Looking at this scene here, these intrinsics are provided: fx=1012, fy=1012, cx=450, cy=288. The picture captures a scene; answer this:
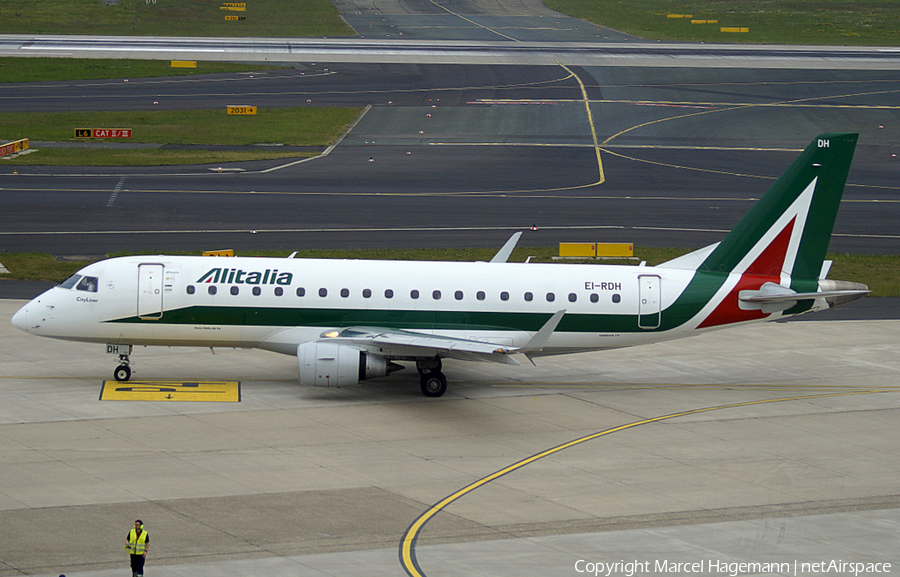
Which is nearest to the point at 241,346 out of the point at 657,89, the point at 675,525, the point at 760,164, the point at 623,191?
the point at 675,525

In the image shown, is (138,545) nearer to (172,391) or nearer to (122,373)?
(172,391)

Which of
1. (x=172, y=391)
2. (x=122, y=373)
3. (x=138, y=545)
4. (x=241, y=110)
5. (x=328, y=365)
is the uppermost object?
(x=241, y=110)


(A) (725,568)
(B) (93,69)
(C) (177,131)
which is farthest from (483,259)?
(B) (93,69)

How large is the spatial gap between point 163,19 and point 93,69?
43.8 metres

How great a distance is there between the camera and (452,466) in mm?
28109

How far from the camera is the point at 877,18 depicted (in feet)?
519

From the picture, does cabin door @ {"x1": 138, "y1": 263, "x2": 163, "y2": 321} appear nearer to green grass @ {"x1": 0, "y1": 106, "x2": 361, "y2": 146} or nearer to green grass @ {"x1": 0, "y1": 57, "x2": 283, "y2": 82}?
green grass @ {"x1": 0, "y1": 106, "x2": 361, "y2": 146}

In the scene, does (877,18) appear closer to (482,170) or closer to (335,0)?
(335,0)

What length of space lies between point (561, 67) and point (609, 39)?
1061 inches

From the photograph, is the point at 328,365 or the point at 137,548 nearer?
the point at 137,548

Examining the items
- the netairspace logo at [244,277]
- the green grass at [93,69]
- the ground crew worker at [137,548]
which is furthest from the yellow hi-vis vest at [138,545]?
the green grass at [93,69]

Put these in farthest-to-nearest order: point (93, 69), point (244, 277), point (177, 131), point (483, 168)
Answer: point (93, 69), point (177, 131), point (483, 168), point (244, 277)

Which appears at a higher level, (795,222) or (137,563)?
(795,222)

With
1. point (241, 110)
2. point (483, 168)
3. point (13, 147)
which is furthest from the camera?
point (241, 110)
